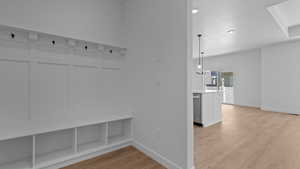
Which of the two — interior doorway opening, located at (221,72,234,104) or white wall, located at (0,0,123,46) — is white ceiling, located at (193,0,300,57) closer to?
white wall, located at (0,0,123,46)

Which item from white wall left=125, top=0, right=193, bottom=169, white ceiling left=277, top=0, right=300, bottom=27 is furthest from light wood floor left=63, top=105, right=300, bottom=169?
white ceiling left=277, top=0, right=300, bottom=27

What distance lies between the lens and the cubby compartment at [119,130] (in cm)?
273

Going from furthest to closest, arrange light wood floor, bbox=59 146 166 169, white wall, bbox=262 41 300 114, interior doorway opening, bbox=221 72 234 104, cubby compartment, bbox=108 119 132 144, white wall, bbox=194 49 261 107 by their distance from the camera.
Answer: interior doorway opening, bbox=221 72 234 104, white wall, bbox=194 49 261 107, white wall, bbox=262 41 300 114, cubby compartment, bbox=108 119 132 144, light wood floor, bbox=59 146 166 169

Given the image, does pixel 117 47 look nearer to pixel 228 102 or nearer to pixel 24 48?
pixel 24 48

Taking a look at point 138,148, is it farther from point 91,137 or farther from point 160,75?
point 160,75

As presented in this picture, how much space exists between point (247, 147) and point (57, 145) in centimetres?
345

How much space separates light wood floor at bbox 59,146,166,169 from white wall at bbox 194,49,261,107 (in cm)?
711

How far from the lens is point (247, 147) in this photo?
2514 millimetres

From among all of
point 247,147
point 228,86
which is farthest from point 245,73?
point 247,147

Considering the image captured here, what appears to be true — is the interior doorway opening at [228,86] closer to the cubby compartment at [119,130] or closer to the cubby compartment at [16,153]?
the cubby compartment at [119,130]

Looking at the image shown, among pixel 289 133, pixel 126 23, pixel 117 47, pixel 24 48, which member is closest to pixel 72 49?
pixel 24 48

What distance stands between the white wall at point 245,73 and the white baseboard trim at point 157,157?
6995 millimetres

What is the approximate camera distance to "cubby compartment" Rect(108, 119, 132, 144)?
2735 mm

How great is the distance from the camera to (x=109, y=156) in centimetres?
230
